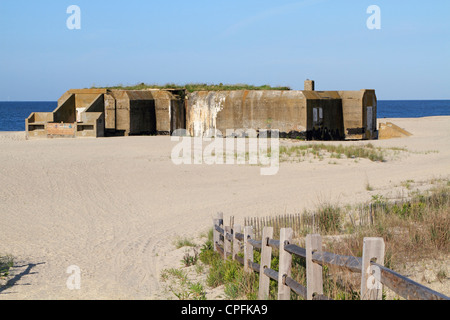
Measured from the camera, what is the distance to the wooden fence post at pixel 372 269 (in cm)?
361

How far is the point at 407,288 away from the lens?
11.1 ft

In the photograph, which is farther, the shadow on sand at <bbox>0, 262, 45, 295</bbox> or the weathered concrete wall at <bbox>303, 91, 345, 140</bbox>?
the weathered concrete wall at <bbox>303, 91, 345, 140</bbox>

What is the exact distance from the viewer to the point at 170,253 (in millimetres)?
→ 8945

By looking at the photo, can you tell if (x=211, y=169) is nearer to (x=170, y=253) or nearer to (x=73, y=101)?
(x=170, y=253)

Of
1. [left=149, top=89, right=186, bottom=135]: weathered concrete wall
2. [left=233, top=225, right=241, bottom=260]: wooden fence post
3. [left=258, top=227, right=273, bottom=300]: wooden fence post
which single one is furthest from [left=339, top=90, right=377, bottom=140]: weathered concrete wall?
[left=258, top=227, right=273, bottom=300]: wooden fence post

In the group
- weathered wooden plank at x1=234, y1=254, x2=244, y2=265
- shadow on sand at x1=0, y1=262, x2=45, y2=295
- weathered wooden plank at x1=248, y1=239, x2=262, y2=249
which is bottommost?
shadow on sand at x1=0, y1=262, x2=45, y2=295

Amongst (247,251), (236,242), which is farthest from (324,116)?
(247,251)

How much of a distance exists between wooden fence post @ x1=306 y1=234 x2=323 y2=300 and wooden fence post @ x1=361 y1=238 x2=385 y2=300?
613 mm

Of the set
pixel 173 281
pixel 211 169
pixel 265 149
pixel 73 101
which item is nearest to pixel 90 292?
pixel 173 281

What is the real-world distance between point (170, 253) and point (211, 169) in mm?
9507

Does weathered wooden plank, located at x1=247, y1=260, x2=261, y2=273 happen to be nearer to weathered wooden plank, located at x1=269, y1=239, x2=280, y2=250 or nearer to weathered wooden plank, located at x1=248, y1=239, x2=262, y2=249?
weathered wooden plank, located at x1=248, y1=239, x2=262, y2=249

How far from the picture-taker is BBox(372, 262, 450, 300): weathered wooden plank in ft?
10.6

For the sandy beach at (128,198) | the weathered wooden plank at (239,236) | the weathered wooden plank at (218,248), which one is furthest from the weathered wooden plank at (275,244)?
the weathered wooden plank at (218,248)

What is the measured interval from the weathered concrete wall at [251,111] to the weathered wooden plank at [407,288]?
19.7 m
